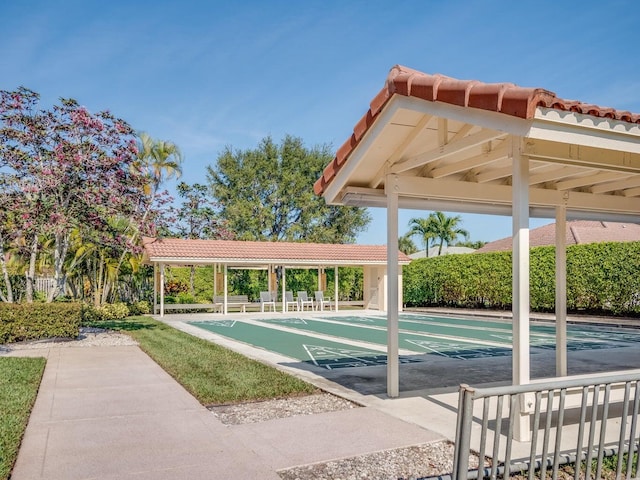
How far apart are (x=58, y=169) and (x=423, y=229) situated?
41587 mm

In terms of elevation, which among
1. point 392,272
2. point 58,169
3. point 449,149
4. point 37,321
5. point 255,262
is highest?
point 58,169

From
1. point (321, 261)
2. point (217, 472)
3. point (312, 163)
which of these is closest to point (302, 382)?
point (217, 472)

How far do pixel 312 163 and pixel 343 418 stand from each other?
38506mm

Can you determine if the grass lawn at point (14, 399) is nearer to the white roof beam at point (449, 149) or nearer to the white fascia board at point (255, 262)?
the white roof beam at point (449, 149)

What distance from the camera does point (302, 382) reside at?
780 centimetres

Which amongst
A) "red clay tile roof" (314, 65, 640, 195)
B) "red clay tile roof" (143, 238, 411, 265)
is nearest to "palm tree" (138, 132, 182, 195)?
"red clay tile roof" (143, 238, 411, 265)

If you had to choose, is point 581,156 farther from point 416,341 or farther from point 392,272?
point 416,341

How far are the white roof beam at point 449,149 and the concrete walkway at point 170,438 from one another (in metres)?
2.84

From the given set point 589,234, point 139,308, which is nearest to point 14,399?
point 139,308

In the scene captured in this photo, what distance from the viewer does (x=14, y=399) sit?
6688mm

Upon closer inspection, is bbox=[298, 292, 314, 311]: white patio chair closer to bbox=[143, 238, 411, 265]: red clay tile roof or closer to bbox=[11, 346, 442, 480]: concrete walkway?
bbox=[143, 238, 411, 265]: red clay tile roof

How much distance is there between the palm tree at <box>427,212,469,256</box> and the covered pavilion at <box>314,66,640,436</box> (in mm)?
42675

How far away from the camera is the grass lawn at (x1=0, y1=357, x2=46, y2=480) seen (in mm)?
4699

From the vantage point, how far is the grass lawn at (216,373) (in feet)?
23.3
